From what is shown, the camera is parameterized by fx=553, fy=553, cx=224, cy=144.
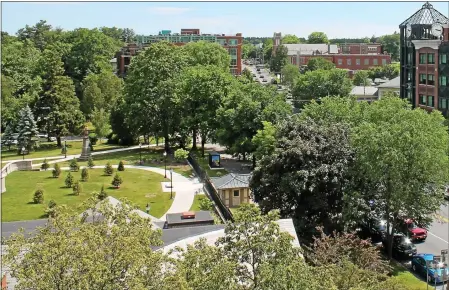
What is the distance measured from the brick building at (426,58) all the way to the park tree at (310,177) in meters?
28.0

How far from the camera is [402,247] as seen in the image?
2970 cm

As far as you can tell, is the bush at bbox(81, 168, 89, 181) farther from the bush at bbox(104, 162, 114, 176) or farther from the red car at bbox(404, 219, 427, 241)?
the red car at bbox(404, 219, 427, 241)

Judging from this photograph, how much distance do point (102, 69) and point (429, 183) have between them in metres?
63.9

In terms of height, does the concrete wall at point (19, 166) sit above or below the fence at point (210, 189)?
above

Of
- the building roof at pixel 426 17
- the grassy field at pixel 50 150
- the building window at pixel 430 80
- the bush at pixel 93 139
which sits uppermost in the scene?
the building roof at pixel 426 17

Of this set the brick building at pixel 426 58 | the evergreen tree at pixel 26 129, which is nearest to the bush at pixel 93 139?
the evergreen tree at pixel 26 129

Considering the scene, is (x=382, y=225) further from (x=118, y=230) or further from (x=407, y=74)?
(x=407, y=74)

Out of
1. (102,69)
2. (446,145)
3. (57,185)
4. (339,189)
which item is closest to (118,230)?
(339,189)

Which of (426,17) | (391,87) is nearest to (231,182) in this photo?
(426,17)

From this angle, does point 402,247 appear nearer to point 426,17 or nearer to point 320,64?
point 426,17

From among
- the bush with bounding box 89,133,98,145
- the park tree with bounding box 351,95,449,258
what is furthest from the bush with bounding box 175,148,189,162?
the park tree with bounding box 351,95,449,258

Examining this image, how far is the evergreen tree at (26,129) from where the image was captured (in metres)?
57.7

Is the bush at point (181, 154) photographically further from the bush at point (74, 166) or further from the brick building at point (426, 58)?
the brick building at point (426, 58)

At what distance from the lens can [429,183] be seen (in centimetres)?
2894
